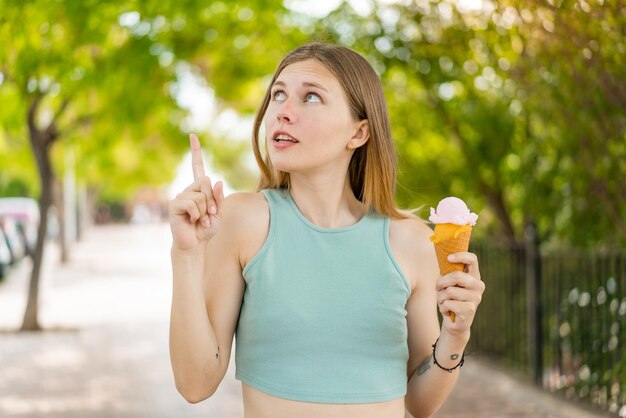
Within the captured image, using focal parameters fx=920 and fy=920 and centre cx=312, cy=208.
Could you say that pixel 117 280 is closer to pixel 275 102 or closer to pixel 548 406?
pixel 548 406

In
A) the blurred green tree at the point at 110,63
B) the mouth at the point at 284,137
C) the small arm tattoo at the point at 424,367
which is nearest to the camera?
the mouth at the point at 284,137

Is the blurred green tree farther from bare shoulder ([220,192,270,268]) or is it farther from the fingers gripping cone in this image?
the fingers gripping cone

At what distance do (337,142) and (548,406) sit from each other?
20.9ft

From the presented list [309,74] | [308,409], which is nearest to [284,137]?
[309,74]

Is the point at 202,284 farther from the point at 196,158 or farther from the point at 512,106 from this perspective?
the point at 512,106

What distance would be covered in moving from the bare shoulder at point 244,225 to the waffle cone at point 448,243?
431mm

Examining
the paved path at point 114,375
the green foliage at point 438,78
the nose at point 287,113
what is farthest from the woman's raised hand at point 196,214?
the paved path at point 114,375

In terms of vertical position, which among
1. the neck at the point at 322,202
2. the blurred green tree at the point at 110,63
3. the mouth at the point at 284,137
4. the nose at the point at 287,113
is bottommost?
the neck at the point at 322,202

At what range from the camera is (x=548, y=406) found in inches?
320

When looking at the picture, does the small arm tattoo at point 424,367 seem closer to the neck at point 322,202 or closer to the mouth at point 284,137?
the neck at point 322,202

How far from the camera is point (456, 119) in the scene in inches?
402

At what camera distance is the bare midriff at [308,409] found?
2.23 meters

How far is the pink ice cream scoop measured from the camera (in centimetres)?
229

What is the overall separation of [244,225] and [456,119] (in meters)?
8.16
